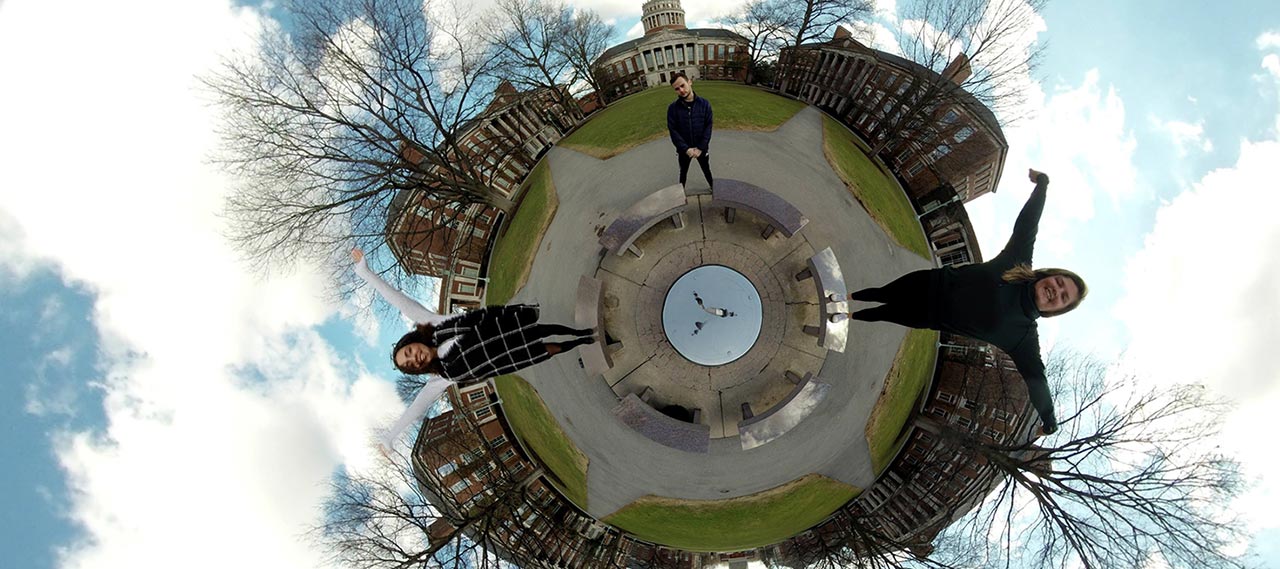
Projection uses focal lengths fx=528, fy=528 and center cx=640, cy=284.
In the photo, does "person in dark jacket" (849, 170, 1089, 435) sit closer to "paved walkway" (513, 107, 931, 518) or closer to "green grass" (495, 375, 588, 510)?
"paved walkway" (513, 107, 931, 518)

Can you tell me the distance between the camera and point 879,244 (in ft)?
40.4

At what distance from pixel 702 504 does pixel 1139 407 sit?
28.9ft

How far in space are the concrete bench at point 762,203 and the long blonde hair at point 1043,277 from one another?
15.8ft

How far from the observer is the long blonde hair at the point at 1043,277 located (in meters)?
6.35

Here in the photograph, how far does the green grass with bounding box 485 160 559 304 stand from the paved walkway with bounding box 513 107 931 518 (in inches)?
11.5

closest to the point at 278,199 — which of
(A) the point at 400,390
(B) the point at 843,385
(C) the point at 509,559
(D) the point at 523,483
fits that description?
(A) the point at 400,390

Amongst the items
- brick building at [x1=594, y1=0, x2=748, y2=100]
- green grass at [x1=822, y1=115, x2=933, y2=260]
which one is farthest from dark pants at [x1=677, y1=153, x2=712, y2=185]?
brick building at [x1=594, y1=0, x2=748, y2=100]

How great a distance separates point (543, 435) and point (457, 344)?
536 cm

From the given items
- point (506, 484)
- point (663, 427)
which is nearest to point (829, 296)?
point (663, 427)

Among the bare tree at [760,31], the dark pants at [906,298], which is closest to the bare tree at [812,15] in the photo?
the bare tree at [760,31]

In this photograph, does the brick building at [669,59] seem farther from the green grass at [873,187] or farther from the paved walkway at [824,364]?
the green grass at [873,187]

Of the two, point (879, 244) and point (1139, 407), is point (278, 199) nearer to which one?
point (879, 244)

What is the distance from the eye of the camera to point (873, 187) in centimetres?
1276

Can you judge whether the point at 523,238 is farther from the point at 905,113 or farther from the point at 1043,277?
the point at 1043,277
